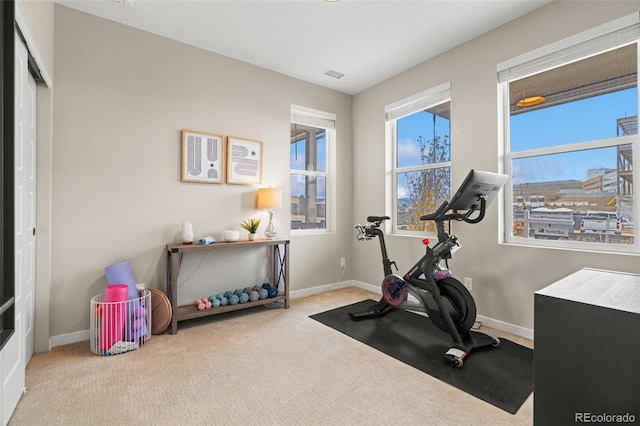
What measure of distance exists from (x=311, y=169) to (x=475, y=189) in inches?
94.0

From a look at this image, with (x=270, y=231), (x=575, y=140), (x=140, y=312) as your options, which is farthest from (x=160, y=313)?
(x=575, y=140)

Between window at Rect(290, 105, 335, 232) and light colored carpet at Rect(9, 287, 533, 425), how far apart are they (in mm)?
1867

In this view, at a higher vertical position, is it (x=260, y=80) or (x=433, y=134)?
(x=260, y=80)

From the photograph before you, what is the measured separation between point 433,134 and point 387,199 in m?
0.96

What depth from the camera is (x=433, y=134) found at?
12.3 ft

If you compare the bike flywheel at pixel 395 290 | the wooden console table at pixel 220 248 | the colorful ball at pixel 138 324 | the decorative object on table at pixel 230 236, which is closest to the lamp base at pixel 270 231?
the wooden console table at pixel 220 248

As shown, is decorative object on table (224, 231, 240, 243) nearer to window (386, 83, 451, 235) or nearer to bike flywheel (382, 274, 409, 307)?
bike flywheel (382, 274, 409, 307)

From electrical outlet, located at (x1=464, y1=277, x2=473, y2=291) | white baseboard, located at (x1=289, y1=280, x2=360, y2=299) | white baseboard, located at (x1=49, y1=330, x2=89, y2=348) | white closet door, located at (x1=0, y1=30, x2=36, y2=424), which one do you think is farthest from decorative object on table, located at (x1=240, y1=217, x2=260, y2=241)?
electrical outlet, located at (x1=464, y1=277, x2=473, y2=291)

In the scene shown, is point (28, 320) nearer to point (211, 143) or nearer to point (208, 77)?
point (211, 143)

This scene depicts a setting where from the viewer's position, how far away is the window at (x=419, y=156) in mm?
3609

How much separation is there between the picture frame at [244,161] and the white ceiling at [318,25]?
3.04 ft

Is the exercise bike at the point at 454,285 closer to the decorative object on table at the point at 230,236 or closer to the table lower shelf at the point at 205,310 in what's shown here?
the table lower shelf at the point at 205,310

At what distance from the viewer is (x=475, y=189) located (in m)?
2.40

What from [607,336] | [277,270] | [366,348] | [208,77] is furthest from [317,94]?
[607,336]
